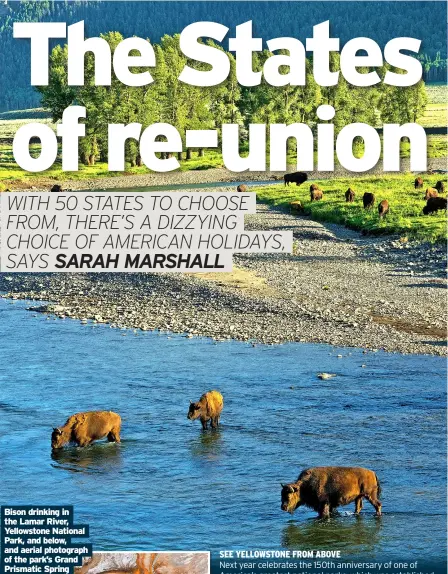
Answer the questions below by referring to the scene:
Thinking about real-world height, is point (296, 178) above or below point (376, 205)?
above

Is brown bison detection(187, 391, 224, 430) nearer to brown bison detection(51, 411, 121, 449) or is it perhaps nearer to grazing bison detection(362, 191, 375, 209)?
brown bison detection(51, 411, 121, 449)

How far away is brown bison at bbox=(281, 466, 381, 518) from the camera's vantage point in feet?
67.0

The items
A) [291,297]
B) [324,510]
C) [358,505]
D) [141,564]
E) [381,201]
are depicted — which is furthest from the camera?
[381,201]

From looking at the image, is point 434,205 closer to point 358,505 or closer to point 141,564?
point 358,505

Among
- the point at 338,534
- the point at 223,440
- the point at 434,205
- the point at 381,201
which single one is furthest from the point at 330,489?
the point at 381,201

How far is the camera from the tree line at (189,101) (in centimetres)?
10269

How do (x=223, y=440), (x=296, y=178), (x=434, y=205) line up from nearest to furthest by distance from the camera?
(x=223, y=440)
(x=434, y=205)
(x=296, y=178)

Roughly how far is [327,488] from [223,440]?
5409 millimetres

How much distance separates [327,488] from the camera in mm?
20609

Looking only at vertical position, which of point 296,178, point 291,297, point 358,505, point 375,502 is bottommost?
→ point 358,505

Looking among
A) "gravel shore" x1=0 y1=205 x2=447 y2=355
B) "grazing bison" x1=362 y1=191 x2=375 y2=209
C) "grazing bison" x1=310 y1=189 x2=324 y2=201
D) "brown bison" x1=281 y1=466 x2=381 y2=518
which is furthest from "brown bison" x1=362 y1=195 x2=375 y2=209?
"brown bison" x1=281 y1=466 x2=381 y2=518

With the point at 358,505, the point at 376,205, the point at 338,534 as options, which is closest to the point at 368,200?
the point at 376,205

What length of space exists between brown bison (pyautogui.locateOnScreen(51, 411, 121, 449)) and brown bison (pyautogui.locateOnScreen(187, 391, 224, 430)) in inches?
74.2

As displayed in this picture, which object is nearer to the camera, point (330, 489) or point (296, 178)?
point (330, 489)
